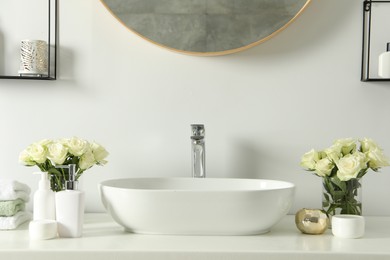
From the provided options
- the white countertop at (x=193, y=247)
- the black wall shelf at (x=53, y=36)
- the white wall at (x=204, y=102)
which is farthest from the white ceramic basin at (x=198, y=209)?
the black wall shelf at (x=53, y=36)

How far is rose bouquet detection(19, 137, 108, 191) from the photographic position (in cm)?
141

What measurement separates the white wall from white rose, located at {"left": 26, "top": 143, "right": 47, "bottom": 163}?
328 mm

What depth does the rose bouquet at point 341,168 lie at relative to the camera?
141cm

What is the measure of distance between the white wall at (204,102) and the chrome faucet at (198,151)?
11 cm

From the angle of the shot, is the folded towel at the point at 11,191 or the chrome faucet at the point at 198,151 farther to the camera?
the chrome faucet at the point at 198,151

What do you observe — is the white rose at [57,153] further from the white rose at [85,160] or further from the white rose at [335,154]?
the white rose at [335,154]

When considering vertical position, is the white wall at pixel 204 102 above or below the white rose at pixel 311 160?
above

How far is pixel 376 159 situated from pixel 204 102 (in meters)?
0.57

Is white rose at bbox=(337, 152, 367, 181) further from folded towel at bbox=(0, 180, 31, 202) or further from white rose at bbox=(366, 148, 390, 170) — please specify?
folded towel at bbox=(0, 180, 31, 202)

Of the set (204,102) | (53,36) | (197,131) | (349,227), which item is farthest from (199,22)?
(349,227)

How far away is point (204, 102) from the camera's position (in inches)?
68.4

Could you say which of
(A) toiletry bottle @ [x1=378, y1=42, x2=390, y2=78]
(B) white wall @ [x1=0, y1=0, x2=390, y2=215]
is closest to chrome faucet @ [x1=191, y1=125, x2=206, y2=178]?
(B) white wall @ [x1=0, y1=0, x2=390, y2=215]

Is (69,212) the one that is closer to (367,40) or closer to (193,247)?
(193,247)

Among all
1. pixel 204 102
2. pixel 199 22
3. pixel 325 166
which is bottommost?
pixel 325 166
